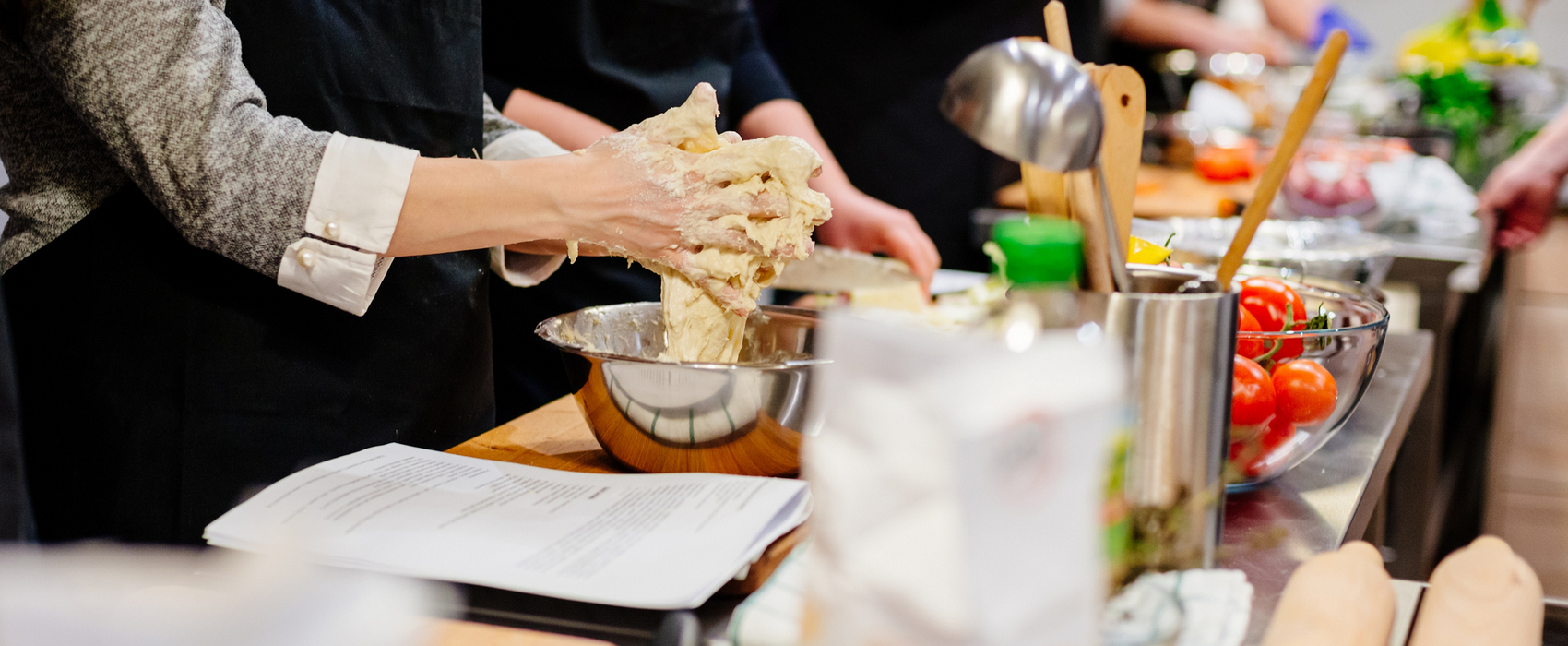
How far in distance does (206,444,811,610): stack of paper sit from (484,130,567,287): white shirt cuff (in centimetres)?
35

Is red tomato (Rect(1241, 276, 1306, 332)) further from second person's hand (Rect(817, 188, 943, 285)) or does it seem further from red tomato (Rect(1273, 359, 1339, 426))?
second person's hand (Rect(817, 188, 943, 285))

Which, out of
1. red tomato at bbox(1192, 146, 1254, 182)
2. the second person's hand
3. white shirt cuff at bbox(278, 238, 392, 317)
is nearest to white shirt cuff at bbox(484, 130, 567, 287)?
white shirt cuff at bbox(278, 238, 392, 317)

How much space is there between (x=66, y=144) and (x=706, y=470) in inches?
24.8

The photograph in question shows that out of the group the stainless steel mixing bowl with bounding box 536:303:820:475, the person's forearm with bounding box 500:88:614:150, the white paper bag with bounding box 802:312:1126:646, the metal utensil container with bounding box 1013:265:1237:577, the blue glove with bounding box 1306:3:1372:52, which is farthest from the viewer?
the blue glove with bounding box 1306:3:1372:52

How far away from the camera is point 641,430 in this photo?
0.90 m

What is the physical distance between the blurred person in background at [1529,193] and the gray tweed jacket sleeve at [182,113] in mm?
2094

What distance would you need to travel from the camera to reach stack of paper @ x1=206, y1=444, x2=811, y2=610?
684mm

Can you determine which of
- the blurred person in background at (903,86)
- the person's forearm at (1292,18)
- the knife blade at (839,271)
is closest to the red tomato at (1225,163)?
the blurred person in background at (903,86)

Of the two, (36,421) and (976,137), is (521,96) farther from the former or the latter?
(976,137)

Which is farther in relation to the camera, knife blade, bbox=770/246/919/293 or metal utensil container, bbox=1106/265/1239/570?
knife blade, bbox=770/246/919/293

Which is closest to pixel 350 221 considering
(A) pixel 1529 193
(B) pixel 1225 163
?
(A) pixel 1529 193

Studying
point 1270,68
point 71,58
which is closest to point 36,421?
point 71,58

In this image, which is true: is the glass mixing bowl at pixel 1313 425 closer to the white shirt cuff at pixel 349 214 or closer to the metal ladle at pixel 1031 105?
the metal ladle at pixel 1031 105

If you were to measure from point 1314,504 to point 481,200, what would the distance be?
2.31 feet
